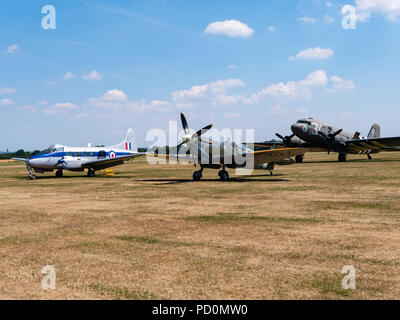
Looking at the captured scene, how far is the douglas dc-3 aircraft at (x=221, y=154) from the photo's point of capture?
23750mm

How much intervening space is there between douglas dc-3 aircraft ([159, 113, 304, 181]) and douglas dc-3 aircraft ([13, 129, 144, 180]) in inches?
427

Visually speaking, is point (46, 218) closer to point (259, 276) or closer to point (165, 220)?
point (165, 220)

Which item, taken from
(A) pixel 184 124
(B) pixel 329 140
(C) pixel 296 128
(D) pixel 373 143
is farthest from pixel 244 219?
(D) pixel 373 143

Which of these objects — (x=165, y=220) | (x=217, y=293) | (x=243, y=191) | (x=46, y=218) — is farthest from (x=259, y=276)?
(x=243, y=191)

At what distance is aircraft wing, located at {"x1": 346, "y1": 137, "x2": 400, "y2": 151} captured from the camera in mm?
41906

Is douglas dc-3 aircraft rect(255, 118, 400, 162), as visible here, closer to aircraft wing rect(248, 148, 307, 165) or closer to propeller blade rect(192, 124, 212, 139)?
aircraft wing rect(248, 148, 307, 165)

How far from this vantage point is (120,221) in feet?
36.4

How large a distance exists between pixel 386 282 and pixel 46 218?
10.2 metres

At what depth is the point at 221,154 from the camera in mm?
24266

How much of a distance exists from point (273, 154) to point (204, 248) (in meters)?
17.7

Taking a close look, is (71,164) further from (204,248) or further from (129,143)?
(204,248)

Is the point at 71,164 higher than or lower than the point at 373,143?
lower

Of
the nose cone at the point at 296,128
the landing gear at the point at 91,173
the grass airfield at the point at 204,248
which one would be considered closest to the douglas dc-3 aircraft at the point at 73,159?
the landing gear at the point at 91,173
